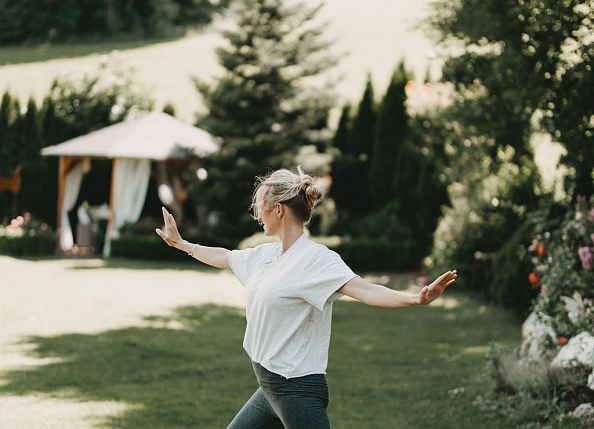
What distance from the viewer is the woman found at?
3867mm

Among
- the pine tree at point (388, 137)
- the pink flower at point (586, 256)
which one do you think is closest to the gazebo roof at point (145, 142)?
the pine tree at point (388, 137)

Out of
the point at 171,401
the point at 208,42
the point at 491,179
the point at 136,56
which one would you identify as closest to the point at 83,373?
the point at 171,401

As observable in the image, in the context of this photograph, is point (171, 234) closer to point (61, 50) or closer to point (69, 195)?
point (69, 195)

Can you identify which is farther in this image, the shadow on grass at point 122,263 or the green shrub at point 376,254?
the green shrub at point 376,254

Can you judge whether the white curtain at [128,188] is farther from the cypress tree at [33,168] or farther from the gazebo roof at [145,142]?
the cypress tree at [33,168]

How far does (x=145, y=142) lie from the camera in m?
20.4

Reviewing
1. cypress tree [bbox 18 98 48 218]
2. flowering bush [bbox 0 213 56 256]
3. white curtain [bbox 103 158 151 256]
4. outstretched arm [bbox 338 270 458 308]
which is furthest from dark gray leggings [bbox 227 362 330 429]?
cypress tree [bbox 18 98 48 218]

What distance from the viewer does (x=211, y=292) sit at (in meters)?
14.5

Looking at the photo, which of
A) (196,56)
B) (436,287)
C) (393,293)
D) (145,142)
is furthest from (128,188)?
(196,56)

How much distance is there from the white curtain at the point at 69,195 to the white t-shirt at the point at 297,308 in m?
18.1

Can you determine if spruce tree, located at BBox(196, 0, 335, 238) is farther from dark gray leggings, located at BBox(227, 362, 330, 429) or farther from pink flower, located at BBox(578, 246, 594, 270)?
dark gray leggings, located at BBox(227, 362, 330, 429)

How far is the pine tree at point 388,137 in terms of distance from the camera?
→ 19.9 meters

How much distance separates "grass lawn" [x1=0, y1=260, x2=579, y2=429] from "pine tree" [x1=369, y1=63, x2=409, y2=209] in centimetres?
786

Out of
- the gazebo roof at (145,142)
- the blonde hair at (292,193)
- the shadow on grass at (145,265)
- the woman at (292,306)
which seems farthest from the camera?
the gazebo roof at (145,142)
